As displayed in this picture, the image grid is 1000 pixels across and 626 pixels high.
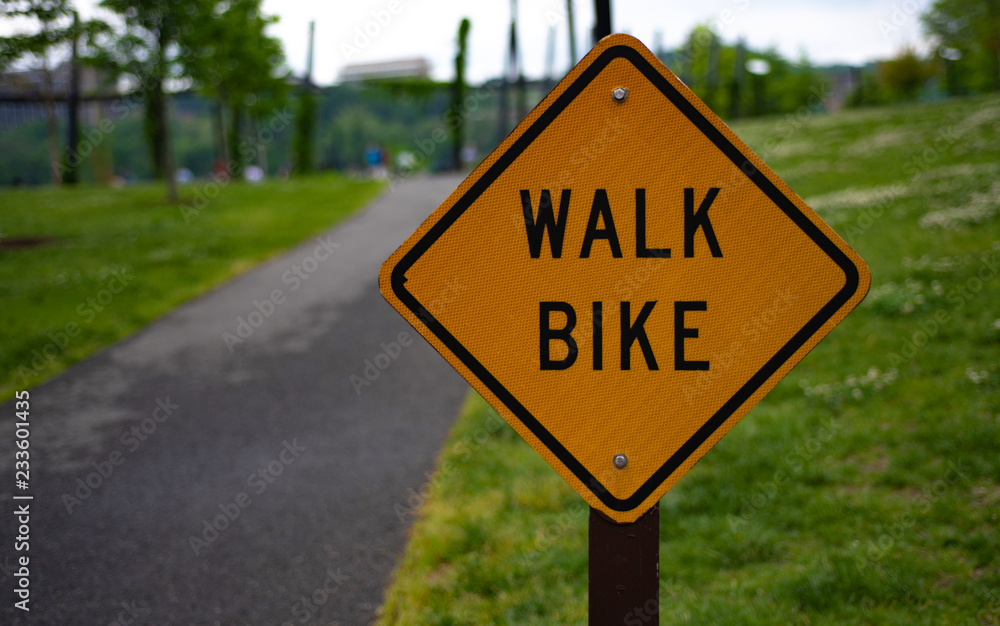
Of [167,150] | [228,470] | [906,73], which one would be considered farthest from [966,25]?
[228,470]

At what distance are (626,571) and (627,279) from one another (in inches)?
26.0

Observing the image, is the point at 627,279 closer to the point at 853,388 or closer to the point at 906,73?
the point at 853,388

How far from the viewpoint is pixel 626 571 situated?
5.42 feet

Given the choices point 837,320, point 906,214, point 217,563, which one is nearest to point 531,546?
point 217,563

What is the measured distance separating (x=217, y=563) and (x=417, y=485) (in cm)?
128

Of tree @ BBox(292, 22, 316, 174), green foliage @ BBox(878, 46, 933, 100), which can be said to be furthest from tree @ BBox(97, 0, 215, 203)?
green foliage @ BBox(878, 46, 933, 100)

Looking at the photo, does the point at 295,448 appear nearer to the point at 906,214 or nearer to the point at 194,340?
the point at 194,340

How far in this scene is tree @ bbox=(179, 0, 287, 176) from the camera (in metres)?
16.7

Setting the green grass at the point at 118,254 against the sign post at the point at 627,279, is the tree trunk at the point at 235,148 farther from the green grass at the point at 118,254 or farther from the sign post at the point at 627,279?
the sign post at the point at 627,279

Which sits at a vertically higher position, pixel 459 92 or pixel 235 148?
pixel 459 92

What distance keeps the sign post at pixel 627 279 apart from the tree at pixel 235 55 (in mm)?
17179

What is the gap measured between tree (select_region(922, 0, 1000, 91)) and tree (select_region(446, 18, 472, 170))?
24132mm

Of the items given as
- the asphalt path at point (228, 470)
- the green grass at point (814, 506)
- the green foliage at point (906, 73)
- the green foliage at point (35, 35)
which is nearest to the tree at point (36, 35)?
the green foliage at point (35, 35)

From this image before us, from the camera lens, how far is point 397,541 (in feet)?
12.8
